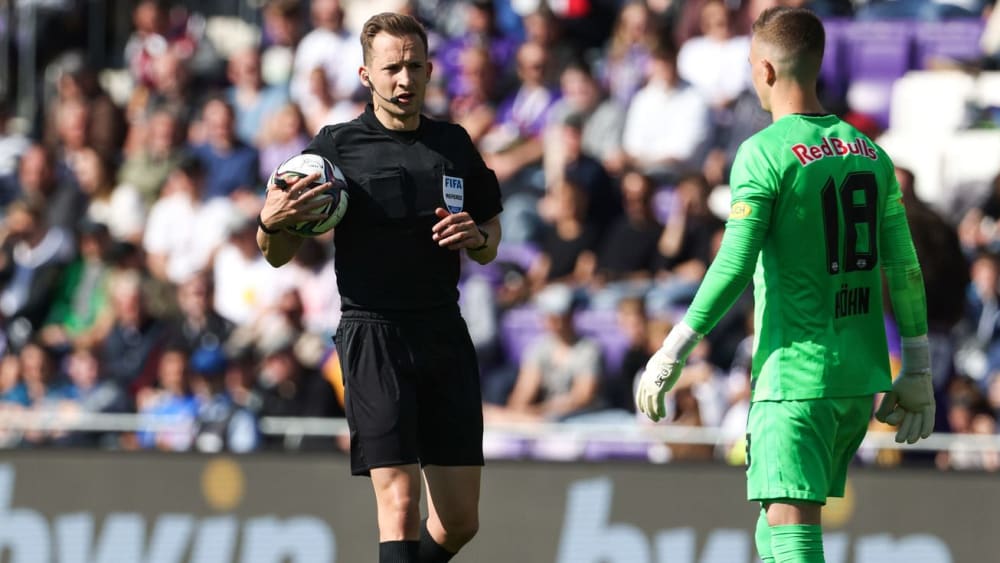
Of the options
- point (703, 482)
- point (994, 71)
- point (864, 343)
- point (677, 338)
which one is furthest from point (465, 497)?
point (994, 71)

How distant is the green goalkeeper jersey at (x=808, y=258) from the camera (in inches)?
228

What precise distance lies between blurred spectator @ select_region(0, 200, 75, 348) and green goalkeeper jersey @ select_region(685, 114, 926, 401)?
8.62 metres

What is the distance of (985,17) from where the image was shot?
1256cm

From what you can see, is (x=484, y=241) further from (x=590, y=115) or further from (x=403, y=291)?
(x=590, y=115)

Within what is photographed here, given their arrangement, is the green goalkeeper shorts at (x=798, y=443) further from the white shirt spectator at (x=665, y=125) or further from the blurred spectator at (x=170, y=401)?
the white shirt spectator at (x=665, y=125)

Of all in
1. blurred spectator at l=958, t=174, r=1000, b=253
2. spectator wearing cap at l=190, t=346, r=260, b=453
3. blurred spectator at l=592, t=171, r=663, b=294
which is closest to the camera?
spectator wearing cap at l=190, t=346, r=260, b=453

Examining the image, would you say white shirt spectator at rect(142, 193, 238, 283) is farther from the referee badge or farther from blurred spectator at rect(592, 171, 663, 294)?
the referee badge

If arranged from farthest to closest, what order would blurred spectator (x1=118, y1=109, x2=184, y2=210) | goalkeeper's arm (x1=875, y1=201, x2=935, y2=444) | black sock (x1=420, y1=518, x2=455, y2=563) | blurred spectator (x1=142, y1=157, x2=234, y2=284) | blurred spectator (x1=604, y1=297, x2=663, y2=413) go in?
blurred spectator (x1=118, y1=109, x2=184, y2=210) < blurred spectator (x1=142, y1=157, x2=234, y2=284) < blurred spectator (x1=604, y1=297, x2=663, y2=413) < black sock (x1=420, y1=518, x2=455, y2=563) < goalkeeper's arm (x1=875, y1=201, x2=935, y2=444)

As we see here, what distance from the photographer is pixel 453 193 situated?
21.5ft

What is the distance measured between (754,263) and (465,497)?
5.26 ft

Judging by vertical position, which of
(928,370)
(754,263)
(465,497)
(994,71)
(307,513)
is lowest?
(307,513)

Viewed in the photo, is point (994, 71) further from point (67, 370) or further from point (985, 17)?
point (67, 370)

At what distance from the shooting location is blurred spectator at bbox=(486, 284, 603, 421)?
11086 mm

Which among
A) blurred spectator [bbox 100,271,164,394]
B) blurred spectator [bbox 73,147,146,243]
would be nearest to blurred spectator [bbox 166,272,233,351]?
blurred spectator [bbox 100,271,164,394]
